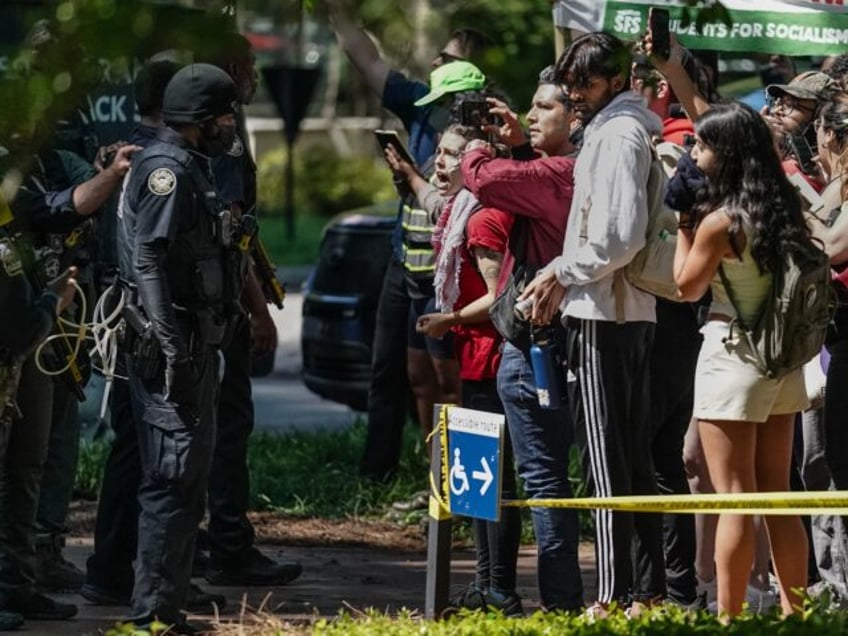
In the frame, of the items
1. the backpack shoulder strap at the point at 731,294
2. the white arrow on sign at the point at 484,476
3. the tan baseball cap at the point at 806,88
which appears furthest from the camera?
the tan baseball cap at the point at 806,88

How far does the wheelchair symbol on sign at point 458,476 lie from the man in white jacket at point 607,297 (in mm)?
747

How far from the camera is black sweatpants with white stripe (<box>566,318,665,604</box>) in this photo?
22.4 ft

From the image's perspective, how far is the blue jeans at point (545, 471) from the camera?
7.18m

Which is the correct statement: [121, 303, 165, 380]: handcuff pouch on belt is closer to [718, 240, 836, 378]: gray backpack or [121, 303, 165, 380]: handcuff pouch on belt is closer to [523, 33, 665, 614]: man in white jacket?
[523, 33, 665, 614]: man in white jacket

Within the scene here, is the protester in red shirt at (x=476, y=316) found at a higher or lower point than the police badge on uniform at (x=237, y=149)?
lower

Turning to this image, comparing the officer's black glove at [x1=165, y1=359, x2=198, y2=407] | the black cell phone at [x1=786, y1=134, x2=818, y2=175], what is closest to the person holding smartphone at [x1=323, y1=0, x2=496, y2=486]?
the black cell phone at [x1=786, y1=134, x2=818, y2=175]

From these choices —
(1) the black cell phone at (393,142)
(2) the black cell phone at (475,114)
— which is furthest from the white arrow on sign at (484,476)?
(1) the black cell phone at (393,142)

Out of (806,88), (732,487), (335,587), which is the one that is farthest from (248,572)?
(806,88)

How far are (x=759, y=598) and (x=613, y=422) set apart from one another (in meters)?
1.23

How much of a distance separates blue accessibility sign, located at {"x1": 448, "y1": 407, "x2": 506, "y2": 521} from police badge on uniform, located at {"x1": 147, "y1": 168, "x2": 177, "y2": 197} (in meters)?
1.36

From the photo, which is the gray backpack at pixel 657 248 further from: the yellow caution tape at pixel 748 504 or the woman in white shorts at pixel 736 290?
the yellow caution tape at pixel 748 504

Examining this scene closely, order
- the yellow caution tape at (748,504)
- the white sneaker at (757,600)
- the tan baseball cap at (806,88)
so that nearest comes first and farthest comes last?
the yellow caution tape at (748,504), the white sneaker at (757,600), the tan baseball cap at (806,88)

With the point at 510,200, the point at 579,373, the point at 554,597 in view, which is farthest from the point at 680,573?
the point at 510,200

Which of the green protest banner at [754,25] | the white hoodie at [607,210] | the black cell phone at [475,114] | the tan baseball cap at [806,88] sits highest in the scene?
the green protest banner at [754,25]
